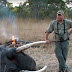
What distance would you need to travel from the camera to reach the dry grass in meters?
6.78

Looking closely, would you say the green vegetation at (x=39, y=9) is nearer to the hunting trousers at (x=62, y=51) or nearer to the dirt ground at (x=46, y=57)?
the dirt ground at (x=46, y=57)

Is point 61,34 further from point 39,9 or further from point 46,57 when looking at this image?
point 39,9

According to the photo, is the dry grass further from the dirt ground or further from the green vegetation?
the green vegetation

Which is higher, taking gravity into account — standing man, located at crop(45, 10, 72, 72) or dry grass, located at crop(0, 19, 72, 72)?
standing man, located at crop(45, 10, 72, 72)

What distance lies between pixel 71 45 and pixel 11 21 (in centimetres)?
530

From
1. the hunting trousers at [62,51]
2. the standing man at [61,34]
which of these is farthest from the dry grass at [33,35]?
the standing man at [61,34]

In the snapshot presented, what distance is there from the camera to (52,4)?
15.2 meters

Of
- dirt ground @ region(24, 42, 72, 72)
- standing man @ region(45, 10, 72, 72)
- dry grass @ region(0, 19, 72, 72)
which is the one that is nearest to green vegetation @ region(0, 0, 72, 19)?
dry grass @ region(0, 19, 72, 72)

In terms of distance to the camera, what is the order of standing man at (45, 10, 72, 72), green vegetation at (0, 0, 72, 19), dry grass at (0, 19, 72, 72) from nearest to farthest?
standing man at (45, 10, 72, 72) → dry grass at (0, 19, 72, 72) → green vegetation at (0, 0, 72, 19)

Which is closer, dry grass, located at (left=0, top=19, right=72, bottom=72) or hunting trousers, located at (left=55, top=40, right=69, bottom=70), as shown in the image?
hunting trousers, located at (left=55, top=40, right=69, bottom=70)

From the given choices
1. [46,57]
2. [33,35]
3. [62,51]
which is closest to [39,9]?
[33,35]

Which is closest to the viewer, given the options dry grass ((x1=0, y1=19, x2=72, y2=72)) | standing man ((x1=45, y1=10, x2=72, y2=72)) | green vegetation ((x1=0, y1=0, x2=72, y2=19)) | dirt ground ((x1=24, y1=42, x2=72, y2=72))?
standing man ((x1=45, y1=10, x2=72, y2=72))

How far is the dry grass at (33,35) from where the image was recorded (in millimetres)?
6777

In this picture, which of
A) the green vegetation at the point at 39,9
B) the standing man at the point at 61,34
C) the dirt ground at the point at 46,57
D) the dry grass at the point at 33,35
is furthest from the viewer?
the green vegetation at the point at 39,9
